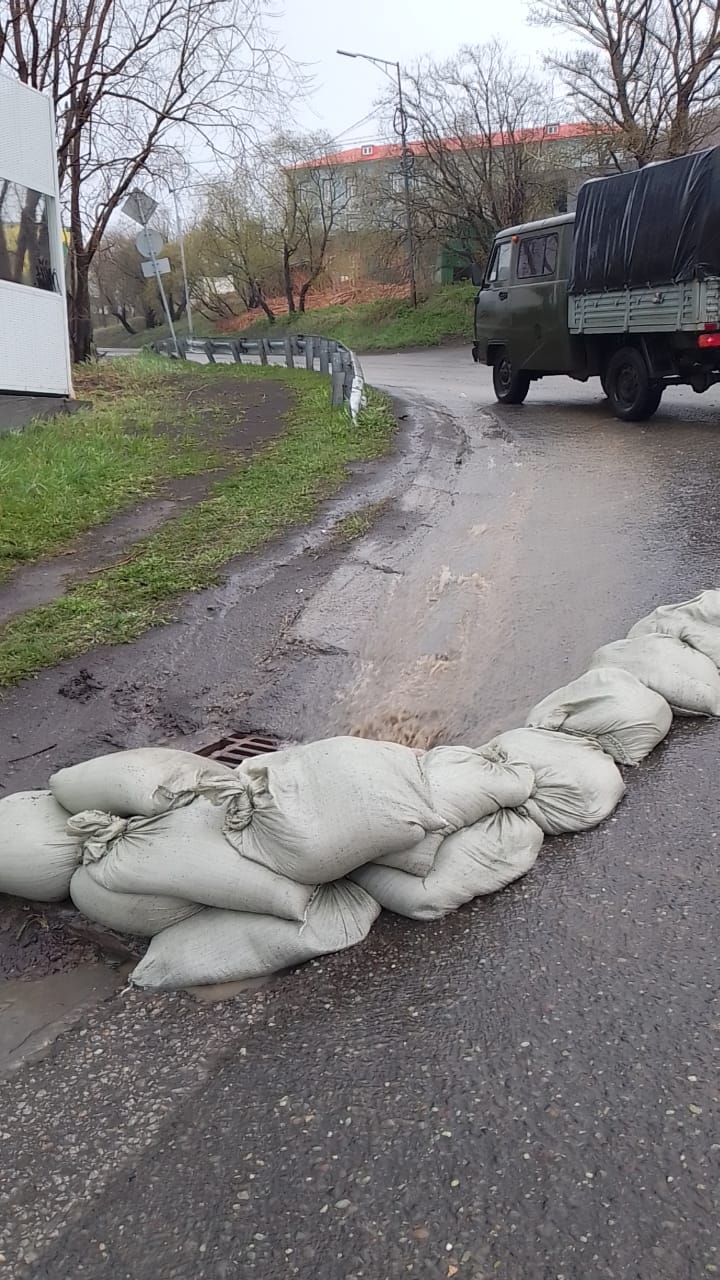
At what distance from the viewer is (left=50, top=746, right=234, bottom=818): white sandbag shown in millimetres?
2650

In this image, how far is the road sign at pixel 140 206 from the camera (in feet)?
54.2

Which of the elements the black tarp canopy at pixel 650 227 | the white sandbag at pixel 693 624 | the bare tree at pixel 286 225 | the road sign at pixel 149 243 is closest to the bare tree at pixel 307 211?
the bare tree at pixel 286 225

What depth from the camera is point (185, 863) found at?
8.04ft

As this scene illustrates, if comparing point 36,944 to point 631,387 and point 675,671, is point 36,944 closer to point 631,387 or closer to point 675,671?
point 675,671

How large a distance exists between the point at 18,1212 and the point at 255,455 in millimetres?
8406

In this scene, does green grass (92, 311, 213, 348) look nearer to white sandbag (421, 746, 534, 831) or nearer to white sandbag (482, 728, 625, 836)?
white sandbag (482, 728, 625, 836)

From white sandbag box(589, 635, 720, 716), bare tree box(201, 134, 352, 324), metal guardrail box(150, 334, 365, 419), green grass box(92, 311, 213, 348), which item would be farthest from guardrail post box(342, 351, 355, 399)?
green grass box(92, 311, 213, 348)

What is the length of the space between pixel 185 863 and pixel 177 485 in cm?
644

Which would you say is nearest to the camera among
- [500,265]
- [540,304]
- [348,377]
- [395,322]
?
[540,304]

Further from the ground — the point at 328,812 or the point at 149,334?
the point at 149,334

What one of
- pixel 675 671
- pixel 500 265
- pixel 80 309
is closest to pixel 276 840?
pixel 675 671

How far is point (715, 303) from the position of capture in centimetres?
920

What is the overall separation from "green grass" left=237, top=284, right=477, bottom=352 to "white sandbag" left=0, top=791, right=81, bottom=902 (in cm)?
2995

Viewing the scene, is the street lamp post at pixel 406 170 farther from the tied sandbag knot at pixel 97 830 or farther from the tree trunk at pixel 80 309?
the tied sandbag knot at pixel 97 830
